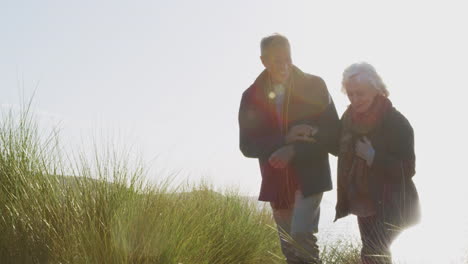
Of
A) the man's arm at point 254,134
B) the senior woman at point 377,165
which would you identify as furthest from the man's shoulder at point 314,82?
the senior woman at point 377,165

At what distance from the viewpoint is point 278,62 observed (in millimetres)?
3857

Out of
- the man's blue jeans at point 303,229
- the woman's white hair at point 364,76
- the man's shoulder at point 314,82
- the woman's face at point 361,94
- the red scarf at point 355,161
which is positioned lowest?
the man's blue jeans at point 303,229

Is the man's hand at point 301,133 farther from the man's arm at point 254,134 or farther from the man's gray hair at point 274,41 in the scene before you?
the man's gray hair at point 274,41

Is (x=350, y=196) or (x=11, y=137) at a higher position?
(x=11, y=137)

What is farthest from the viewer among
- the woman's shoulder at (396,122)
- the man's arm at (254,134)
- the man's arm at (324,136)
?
the man's arm at (254,134)

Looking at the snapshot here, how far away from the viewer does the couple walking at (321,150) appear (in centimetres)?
320

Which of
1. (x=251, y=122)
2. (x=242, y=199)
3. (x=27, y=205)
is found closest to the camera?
(x=27, y=205)

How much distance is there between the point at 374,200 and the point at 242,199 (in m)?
3.94

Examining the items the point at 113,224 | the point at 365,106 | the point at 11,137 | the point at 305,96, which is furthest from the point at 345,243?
the point at 11,137

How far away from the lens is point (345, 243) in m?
5.20

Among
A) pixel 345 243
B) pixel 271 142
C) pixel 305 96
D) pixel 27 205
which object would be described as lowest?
pixel 345 243

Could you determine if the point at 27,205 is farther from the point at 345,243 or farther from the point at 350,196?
the point at 345,243

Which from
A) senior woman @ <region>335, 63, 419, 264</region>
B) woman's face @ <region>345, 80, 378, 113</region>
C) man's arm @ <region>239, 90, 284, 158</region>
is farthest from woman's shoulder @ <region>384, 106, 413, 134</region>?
man's arm @ <region>239, 90, 284, 158</region>

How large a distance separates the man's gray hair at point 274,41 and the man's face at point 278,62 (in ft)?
0.07
